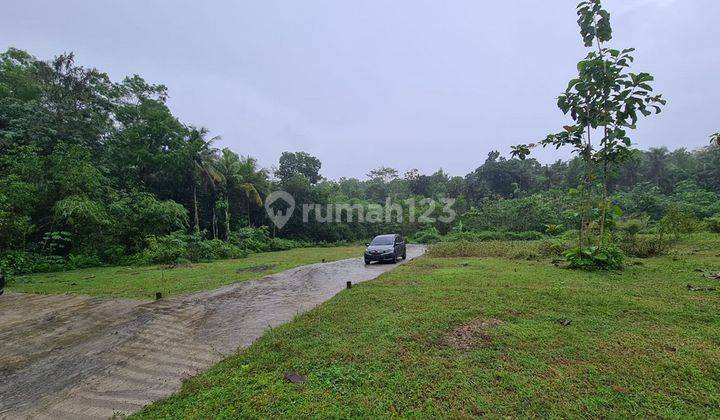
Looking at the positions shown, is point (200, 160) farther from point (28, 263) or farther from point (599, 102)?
point (599, 102)

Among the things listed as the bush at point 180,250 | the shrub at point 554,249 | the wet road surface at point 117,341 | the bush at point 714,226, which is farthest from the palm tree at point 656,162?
the wet road surface at point 117,341

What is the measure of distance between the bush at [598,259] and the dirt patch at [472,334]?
6.15 m

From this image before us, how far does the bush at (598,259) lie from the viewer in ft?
30.7

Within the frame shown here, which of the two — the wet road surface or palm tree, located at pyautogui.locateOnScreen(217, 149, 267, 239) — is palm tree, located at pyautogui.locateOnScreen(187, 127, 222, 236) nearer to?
palm tree, located at pyautogui.locateOnScreen(217, 149, 267, 239)

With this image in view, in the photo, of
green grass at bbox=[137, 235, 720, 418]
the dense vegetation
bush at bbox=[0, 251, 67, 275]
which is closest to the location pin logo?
the dense vegetation

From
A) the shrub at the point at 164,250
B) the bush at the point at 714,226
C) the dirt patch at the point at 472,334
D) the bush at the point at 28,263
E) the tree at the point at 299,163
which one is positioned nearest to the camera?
the dirt patch at the point at 472,334

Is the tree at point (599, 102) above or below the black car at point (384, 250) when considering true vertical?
above

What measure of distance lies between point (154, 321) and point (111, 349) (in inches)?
54.4

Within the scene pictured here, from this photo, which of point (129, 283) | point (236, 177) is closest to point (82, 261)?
point (129, 283)

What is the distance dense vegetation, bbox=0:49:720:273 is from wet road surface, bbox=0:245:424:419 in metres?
8.47

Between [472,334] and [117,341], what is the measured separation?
5907 millimetres

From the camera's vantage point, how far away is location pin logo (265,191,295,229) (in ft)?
107

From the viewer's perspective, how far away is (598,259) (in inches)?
372

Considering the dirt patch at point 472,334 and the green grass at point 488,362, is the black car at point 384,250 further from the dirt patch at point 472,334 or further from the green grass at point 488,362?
the dirt patch at point 472,334
